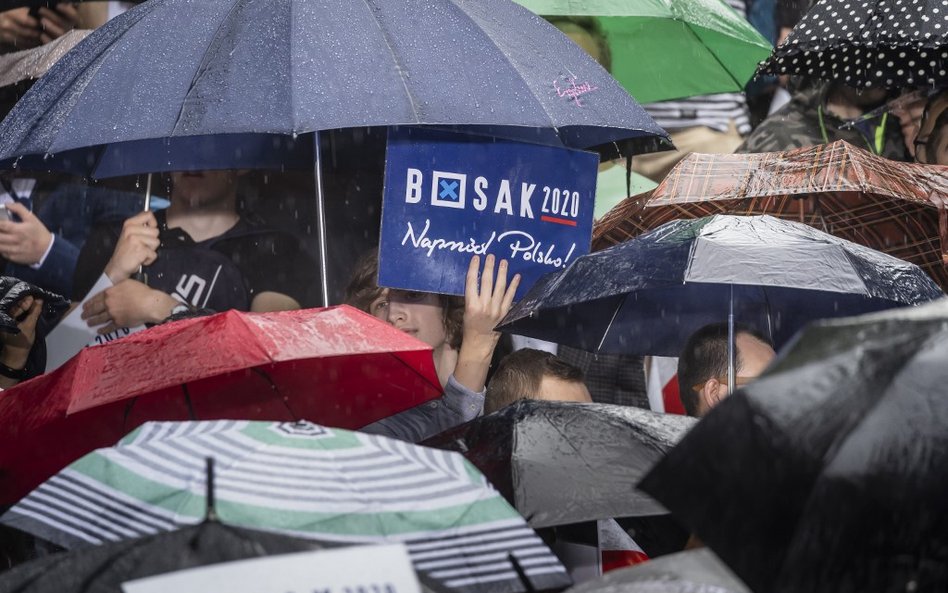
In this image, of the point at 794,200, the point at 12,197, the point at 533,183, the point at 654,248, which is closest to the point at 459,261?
the point at 533,183

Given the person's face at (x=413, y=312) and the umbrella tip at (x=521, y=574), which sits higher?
the umbrella tip at (x=521, y=574)

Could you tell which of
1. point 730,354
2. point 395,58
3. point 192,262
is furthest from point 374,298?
point 730,354

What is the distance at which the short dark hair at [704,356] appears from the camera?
504 cm

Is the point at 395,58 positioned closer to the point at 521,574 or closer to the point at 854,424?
the point at 521,574

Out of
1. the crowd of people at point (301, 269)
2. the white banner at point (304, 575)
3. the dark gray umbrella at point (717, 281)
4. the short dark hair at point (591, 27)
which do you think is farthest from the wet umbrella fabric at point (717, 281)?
the white banner at point (304, 575)

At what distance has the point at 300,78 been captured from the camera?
464 centimetres

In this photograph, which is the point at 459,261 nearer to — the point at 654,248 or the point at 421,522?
the point at 654,248

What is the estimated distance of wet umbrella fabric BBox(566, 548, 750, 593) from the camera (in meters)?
2.77

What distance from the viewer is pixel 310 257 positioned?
6.16m

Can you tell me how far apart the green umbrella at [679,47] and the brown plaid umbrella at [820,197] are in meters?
1.06

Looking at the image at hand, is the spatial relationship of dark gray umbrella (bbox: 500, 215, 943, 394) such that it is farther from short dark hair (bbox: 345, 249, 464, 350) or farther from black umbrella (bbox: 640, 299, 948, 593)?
black umbrella (bbox: 640, 299, 948, 593)

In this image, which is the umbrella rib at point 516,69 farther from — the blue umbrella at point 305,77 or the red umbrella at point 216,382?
the red umbrella at point 216,382

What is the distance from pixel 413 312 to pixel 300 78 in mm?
1186

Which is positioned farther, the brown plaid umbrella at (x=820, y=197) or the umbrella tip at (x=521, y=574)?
the brown plaid umbrella at (x=820, y=197)
